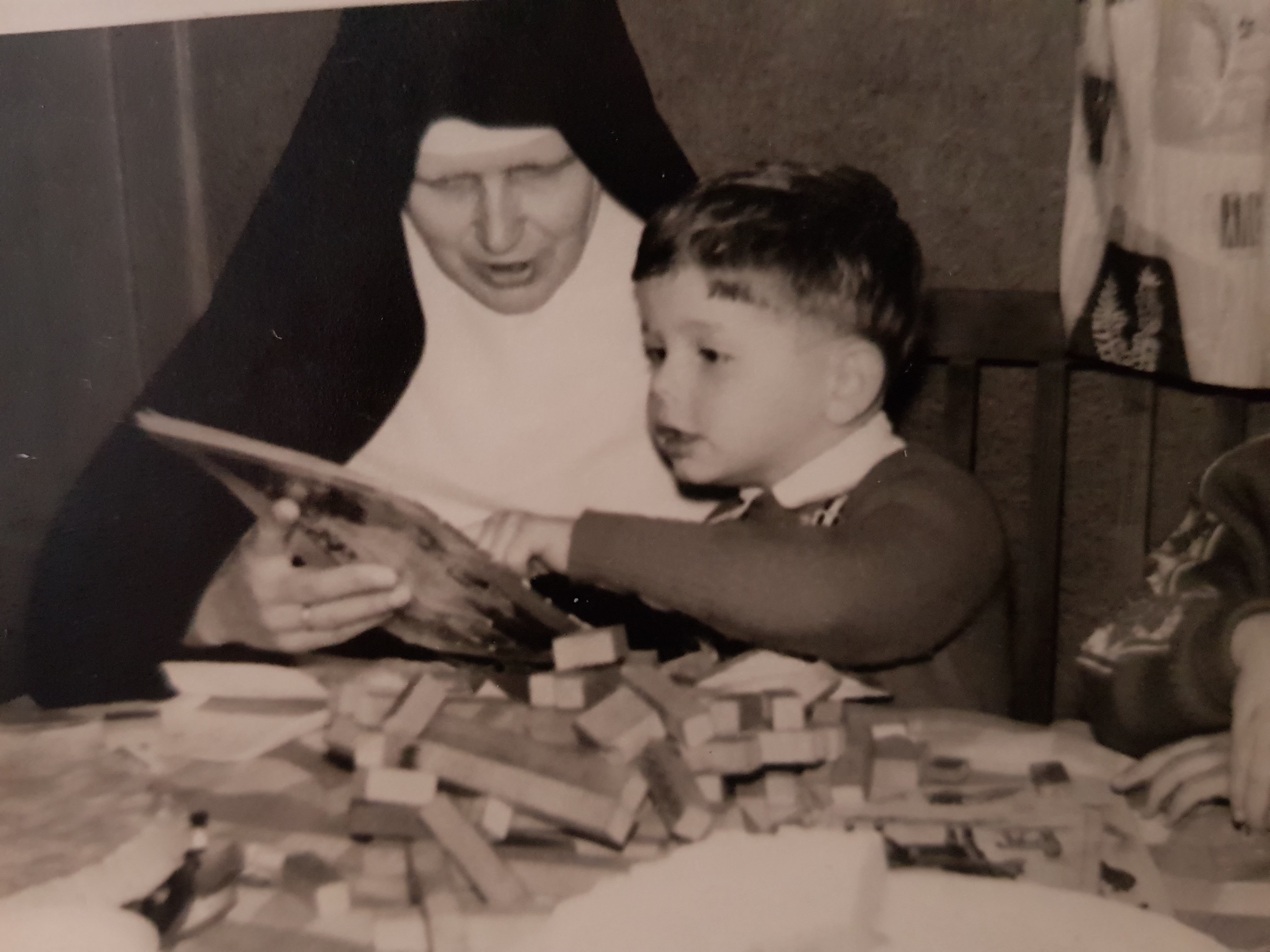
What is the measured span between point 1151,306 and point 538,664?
1.77 feet

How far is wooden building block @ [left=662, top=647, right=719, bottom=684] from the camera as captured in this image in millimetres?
852

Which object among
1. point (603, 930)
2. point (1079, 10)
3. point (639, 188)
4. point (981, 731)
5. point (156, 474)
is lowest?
point (603, 930)

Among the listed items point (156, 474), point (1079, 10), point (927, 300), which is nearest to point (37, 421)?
point (156, 474)

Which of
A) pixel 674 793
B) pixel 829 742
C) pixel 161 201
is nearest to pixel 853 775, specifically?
pixel 829 742

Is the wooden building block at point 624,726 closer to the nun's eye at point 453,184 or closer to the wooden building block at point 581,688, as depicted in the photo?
the wooden building block at point 581,688

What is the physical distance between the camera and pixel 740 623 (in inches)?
32.9

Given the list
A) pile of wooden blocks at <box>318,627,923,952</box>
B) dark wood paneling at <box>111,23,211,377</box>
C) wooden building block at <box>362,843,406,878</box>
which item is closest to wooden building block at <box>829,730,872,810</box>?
pile of wooden blocks at <box>318,627,923,952</box>

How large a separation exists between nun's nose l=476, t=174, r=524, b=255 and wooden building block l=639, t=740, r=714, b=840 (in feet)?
1.33

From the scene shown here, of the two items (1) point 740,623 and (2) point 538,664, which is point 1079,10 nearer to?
(1) point 740,623

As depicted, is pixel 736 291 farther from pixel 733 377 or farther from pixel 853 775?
pixel 853 775

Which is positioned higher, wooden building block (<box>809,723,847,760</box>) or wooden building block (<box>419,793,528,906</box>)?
wooden building block (<box>809,723,847,760</box>)

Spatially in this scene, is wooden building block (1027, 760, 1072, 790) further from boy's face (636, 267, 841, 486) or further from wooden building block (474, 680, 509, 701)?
wooden building block (474, 680, 509, 701)

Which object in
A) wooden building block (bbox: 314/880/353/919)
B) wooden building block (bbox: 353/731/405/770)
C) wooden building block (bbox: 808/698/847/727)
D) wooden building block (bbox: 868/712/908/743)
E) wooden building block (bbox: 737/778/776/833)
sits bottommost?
wooden building block (bbox: 314/880/353/919)

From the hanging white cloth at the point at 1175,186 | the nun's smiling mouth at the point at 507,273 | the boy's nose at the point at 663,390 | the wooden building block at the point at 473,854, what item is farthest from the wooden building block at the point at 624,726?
the hanging white cloth at the point at 1175,186
